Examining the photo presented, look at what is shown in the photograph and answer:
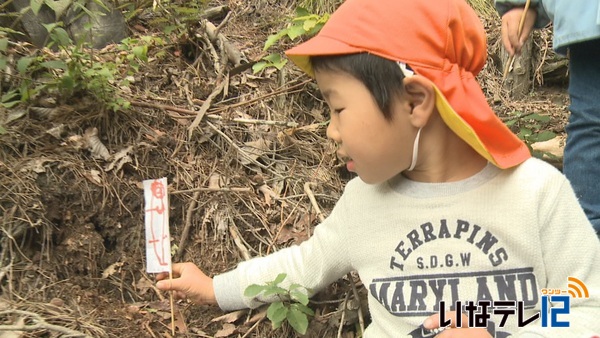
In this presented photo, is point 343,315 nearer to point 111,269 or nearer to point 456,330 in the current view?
point 456,330

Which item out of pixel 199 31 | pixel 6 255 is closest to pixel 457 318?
pixel 6 255

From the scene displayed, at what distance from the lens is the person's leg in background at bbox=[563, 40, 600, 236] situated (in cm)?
194

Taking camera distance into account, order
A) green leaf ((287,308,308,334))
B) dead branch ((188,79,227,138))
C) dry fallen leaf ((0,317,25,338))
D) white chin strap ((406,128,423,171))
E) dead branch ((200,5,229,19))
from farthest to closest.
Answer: dead branch ((200,5,229,19)) < dead branch ((188,79,227,138)) < green leaf ((287,308,308,334)) < dry fallen leaf ((0,317,25,338)) < white chin strap ((406,128,423,171))

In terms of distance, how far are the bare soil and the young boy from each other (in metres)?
0.46

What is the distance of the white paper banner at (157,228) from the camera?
2.07 m


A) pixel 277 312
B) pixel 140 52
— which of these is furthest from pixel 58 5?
pixel 277 312

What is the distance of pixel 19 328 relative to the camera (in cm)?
173

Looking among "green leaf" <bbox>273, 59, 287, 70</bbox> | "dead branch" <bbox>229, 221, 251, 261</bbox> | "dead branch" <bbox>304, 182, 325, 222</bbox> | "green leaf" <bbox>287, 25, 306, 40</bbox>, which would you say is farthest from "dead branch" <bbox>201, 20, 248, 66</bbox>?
"dead branch" <bbox>229, 221, 251, 261</bbox>

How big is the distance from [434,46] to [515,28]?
81cm

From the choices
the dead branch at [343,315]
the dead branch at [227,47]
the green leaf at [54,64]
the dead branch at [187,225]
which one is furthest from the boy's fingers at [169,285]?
the dead branch at [227,47]

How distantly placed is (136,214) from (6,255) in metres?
0.53

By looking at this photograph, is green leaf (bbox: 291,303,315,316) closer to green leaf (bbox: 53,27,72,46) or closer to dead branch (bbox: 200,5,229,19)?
green leaf (bbox: 53,27,72,46)

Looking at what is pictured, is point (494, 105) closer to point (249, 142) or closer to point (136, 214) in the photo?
point (249, 142)

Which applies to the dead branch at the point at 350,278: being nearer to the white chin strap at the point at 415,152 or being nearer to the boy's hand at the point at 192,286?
the boy's hand at the point at 192,286
